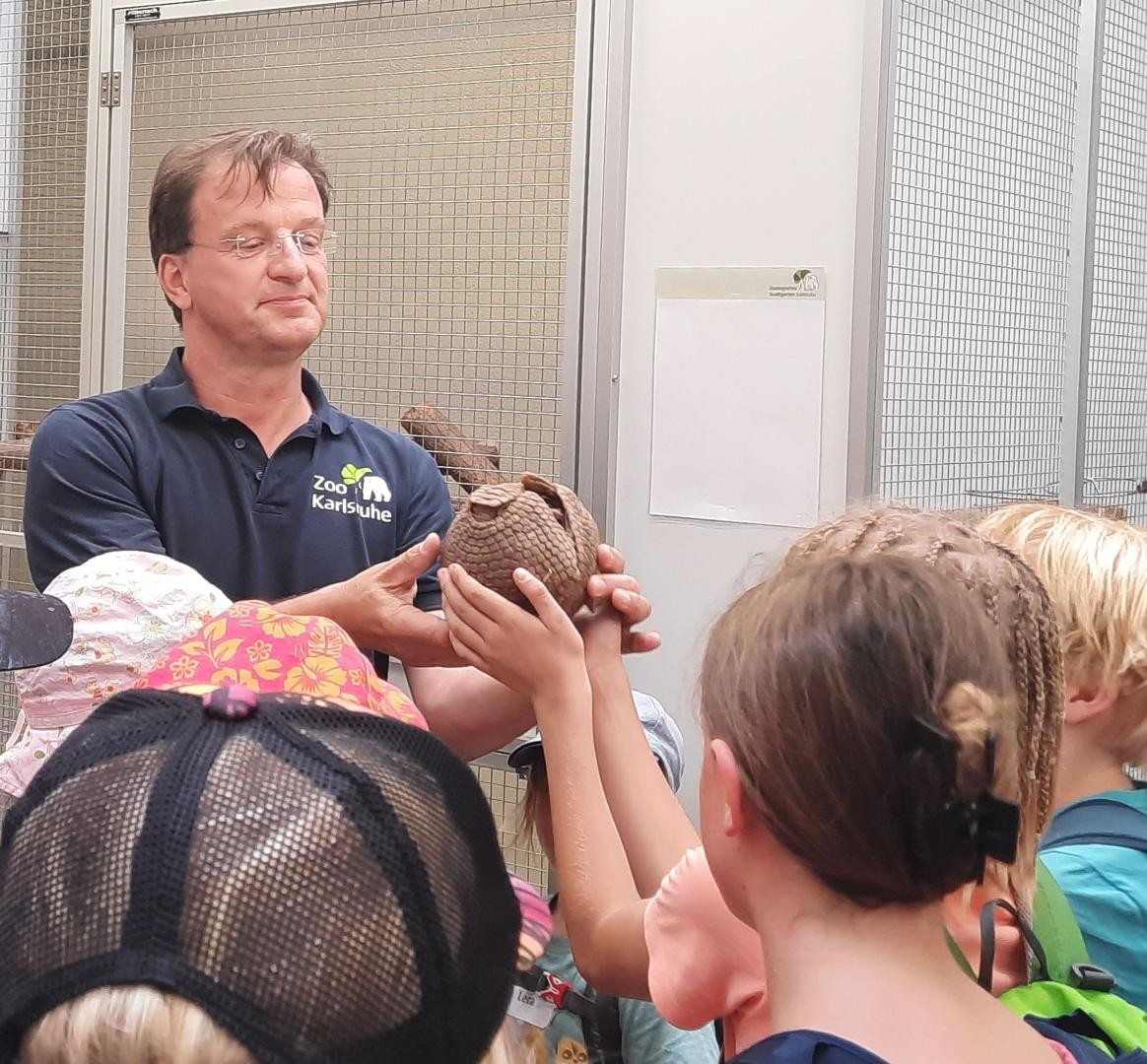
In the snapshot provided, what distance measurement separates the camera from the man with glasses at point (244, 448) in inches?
74.5

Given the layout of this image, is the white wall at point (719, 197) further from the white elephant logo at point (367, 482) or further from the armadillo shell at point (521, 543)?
the armadillo shell at point (521, 543)

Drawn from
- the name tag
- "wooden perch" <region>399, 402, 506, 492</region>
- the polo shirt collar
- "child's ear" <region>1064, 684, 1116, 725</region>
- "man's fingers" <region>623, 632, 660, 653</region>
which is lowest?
the name tag

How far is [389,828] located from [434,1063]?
13cm

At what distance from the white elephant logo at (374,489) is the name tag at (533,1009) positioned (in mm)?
807

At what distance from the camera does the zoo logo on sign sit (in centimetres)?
204

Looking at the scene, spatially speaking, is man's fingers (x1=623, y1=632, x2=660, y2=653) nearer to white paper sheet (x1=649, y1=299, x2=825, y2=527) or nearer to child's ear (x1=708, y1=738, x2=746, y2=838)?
child's ear (x1=708, y1=738, x2=746, y2=838)

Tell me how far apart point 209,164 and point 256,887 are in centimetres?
162

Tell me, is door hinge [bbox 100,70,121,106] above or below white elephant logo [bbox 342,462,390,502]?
above

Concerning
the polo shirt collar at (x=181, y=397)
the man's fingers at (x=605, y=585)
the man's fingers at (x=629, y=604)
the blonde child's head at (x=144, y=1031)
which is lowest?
the blonde child's head at (x=144, y=1031)

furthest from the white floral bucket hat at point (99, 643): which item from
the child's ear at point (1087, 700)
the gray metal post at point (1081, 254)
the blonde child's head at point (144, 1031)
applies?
the gray metal post at point (1081, 254)

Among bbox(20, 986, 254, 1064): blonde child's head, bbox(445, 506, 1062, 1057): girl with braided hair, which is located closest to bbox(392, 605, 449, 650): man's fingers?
bbox(445, 506, 1062, 1057): girl with braided hair

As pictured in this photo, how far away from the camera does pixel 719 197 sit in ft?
8.48

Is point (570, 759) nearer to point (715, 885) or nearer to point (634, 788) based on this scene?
point (634, 788)

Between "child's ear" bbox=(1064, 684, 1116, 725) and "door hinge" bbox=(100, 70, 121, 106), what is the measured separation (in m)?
2.41
